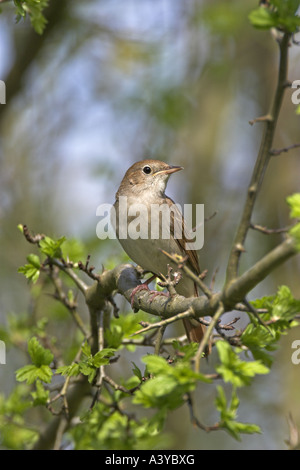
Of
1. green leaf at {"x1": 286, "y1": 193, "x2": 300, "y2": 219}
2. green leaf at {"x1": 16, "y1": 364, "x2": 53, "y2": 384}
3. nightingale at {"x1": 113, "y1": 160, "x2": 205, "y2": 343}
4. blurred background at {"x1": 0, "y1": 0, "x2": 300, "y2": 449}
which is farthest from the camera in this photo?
blurred background at {"x1": 0, "y1": 0, "x2": 300, "y2": 449}

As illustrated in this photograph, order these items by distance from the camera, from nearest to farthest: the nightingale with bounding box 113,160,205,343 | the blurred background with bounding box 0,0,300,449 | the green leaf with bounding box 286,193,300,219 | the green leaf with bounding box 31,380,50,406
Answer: the green leaf with bounding box 286,193,300,219 < the green leaf with bounding box 31,380,50,406 < the nightingale with bounding box 113,160,205,343 < the blurred background with bounding box 0,0,300,449

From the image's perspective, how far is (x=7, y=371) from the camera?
24.1 ft

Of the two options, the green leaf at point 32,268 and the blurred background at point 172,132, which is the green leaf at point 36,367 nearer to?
the green leaf at point 32,268

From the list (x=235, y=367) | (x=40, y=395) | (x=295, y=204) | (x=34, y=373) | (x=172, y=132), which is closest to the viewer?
(x=295, y=204)

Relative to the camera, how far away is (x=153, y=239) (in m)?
4.27

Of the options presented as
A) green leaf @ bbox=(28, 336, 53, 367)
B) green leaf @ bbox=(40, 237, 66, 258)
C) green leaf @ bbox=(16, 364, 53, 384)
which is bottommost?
green leaf @ bbox=(16, 364, 53, 384)

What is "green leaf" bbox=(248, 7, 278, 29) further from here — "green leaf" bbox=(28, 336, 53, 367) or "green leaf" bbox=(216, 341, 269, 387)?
"green leaf" bbox=(28, 336, 53, 367)

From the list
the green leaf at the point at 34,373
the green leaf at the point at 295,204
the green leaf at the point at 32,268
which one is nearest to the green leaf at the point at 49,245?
the green leaf at the point at 32,268

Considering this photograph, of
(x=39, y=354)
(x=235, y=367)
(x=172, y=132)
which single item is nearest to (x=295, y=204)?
(x=235, y=367)

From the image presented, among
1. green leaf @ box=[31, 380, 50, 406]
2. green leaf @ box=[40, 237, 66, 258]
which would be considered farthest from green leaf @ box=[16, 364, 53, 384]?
green leaf @ box=[40, 237, 66, 258]

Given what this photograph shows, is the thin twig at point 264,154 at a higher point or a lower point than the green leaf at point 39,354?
higher

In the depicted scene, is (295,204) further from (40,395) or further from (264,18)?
(40,395)

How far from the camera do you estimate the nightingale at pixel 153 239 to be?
422 centimetres

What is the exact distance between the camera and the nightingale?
4.22 meters
